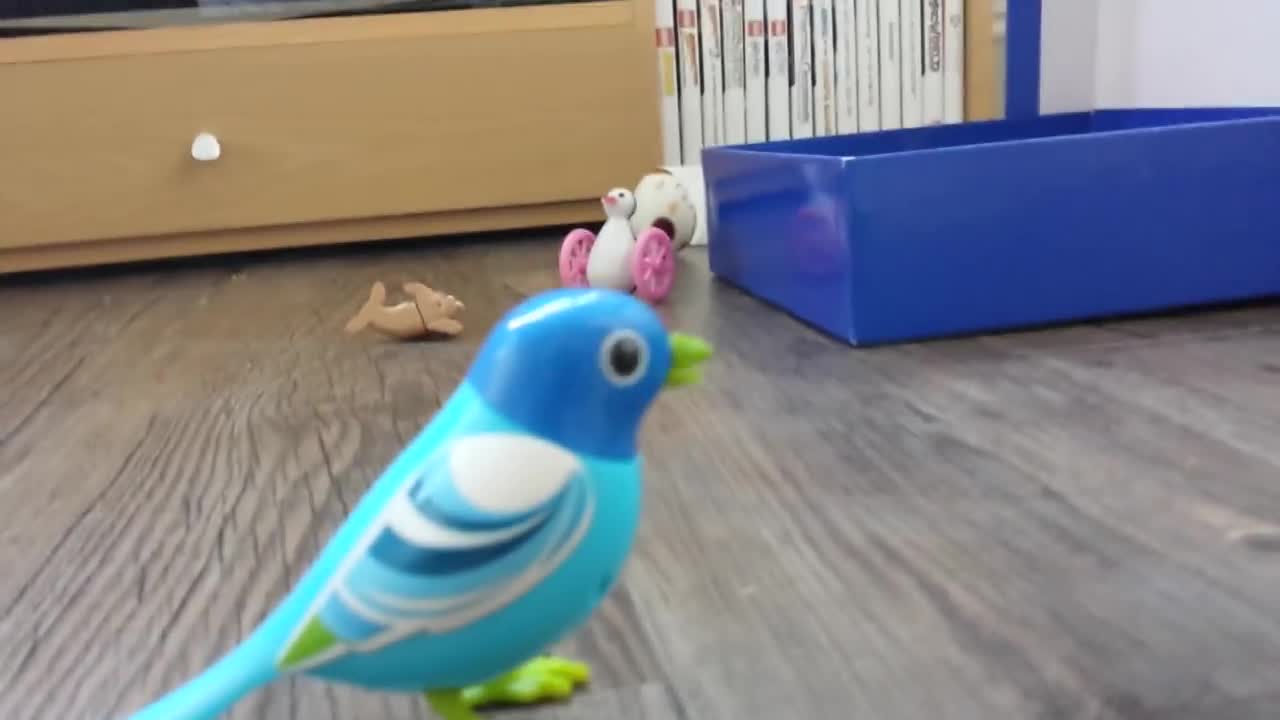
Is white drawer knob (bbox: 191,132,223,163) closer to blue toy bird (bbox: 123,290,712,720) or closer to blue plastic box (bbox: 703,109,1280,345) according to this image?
blue plastic box (bbox: 703,109,1280,345)

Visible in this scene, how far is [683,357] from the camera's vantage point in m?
0.36

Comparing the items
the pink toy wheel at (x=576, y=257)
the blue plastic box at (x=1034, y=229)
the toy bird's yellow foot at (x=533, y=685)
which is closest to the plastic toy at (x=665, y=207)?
the pink toy wheel at (x=576, y=257)

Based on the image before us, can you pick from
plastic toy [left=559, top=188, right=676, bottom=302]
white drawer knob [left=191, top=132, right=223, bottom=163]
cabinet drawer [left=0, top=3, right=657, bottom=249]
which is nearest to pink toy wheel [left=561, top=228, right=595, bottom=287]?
plastic toy [left=559, top=188, right=676, bottom=302]

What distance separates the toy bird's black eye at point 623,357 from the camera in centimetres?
34

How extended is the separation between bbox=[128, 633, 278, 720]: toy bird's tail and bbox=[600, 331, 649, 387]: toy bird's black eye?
12cm

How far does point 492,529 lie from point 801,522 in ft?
0.93

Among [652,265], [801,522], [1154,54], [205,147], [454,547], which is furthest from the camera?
[205,147]

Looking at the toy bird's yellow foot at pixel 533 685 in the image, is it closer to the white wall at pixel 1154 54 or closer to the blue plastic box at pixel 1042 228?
the blue plastic box at pixel 1042 228

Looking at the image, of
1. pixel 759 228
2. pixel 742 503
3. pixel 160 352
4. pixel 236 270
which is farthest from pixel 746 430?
pixel 236 270

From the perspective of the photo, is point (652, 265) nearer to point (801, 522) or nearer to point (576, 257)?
point (576, 257)

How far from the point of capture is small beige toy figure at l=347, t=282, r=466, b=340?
105 cm

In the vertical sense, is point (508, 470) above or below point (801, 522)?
above

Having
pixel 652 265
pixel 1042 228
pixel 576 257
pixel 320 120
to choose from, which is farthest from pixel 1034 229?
pixel 320 120

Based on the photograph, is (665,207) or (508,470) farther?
(665,207)
